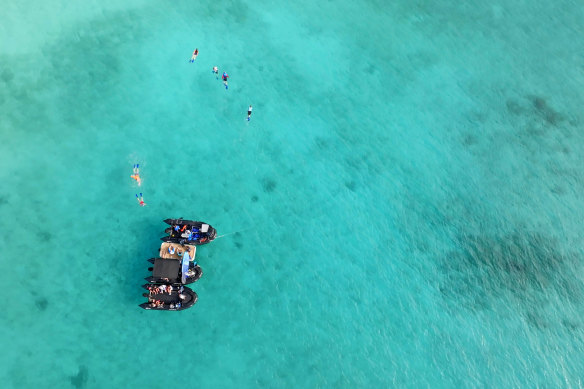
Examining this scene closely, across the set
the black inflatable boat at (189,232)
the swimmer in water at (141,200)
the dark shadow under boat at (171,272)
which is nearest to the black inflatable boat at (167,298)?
the dark shadow under boat at (171,272)

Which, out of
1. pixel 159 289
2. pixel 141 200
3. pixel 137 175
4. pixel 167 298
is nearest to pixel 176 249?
pixel 159 289

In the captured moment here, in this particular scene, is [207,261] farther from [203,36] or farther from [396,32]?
[396,32]

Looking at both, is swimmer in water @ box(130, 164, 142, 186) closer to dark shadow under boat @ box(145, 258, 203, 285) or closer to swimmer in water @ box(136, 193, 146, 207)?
swimmer in water @ box(136, 193, 146, 207)

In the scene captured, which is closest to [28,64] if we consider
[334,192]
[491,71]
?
[334,192]

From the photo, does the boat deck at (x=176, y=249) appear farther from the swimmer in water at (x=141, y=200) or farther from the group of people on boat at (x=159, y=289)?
the swimmer in water at (x=141, y=200)

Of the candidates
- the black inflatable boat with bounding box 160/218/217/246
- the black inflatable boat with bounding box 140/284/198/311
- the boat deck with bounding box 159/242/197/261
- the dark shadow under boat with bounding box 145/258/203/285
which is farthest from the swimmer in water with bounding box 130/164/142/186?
the black inflatable boat with bounding box 140/284/198/311

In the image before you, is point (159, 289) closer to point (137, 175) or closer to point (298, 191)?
point (137, 175)
